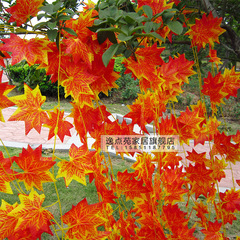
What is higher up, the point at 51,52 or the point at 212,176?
the point at 51,52

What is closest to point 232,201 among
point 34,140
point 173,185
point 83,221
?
point 173,185

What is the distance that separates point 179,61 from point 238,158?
539 millimetres

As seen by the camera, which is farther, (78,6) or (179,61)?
(78,6)

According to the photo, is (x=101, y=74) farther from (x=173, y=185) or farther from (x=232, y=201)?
(x=232, y=201)

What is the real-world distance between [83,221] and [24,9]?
0.60 metres

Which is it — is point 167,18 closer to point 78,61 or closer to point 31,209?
point 78,61

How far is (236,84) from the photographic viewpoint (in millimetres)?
1022

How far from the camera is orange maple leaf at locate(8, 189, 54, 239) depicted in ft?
1.79

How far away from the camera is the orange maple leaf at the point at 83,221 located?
2.09ft

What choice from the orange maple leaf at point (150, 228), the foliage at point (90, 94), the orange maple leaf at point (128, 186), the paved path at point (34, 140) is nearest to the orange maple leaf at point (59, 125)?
the foliage at point (90, 94)

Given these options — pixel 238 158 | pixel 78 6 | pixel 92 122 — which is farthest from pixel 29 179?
pixel 238 158

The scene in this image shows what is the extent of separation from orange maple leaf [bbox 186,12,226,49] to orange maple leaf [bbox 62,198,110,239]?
0.78 metres

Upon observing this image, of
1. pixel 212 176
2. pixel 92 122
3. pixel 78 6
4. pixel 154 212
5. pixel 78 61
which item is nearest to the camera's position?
pixel 78 61

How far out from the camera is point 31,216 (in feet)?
1.83
